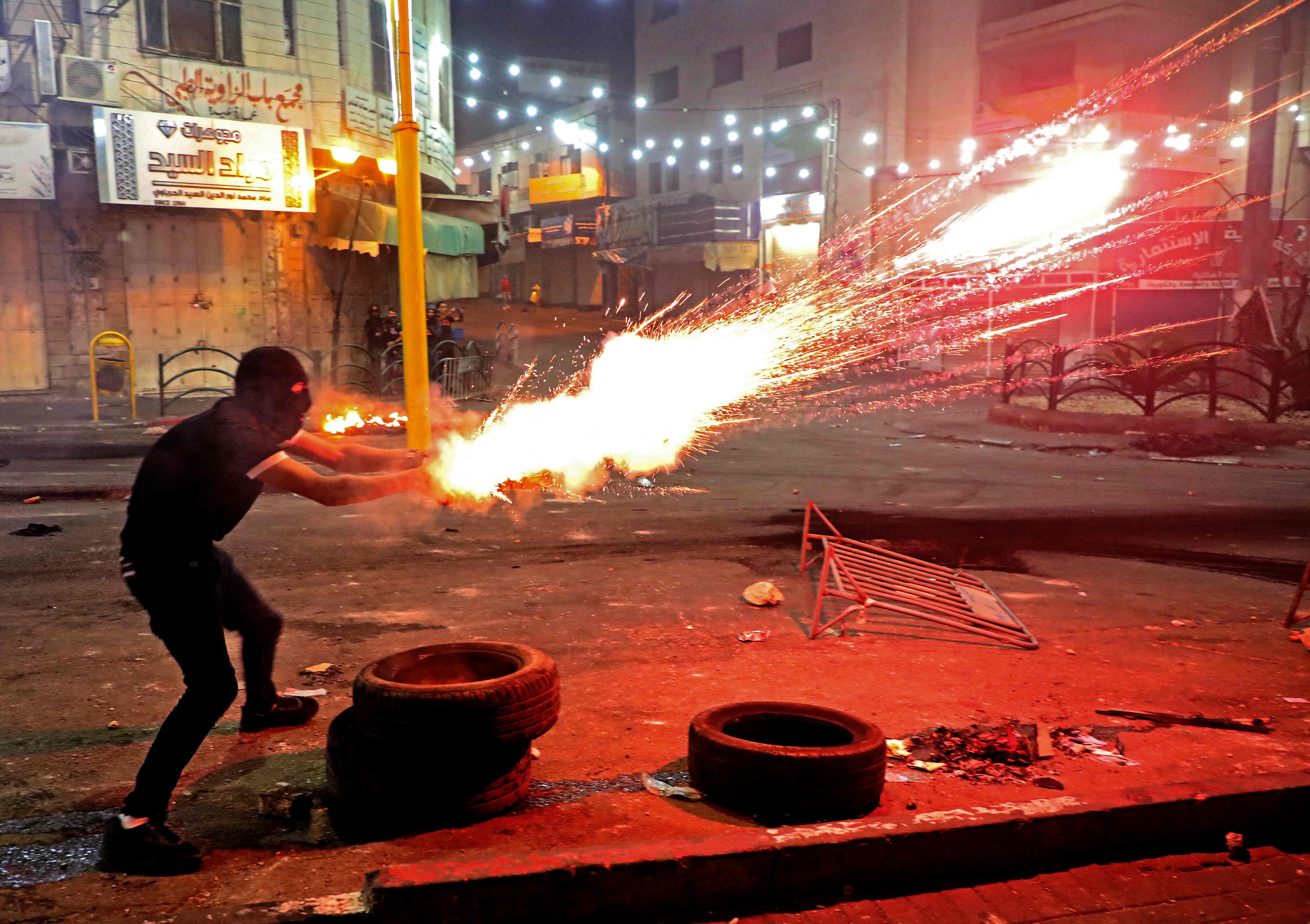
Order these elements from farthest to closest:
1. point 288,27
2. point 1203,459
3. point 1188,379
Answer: point 288,27 < point 1188,379 < point 1203,459

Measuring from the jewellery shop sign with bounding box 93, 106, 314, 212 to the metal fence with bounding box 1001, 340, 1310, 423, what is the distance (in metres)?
15.3

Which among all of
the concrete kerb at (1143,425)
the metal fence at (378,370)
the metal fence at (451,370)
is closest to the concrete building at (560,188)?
the metal fence at (378,370)

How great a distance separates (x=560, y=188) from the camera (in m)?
50.5

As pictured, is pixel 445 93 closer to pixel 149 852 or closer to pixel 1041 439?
pixel 1041 439

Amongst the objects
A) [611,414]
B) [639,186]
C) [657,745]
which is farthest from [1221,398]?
[639,186]

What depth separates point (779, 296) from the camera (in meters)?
24.4

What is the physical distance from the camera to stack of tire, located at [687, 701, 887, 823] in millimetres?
3811

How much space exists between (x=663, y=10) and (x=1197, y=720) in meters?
46.8

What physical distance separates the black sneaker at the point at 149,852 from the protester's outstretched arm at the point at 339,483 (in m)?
1.31

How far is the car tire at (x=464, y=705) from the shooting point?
12.1 ft

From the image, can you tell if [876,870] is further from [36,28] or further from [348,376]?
[36,28]

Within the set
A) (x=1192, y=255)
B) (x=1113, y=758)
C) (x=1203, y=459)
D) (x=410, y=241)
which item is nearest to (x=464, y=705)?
(x=1113, y=758)

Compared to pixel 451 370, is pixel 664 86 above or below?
above

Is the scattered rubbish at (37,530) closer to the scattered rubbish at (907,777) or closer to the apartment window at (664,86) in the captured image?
the scattered rubbish at (907,777)
